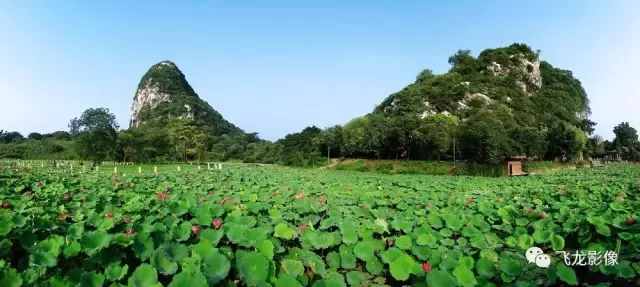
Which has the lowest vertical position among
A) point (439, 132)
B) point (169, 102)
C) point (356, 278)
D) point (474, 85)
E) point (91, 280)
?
point (356, 278)

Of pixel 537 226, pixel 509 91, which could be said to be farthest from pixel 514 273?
pixel 509 91

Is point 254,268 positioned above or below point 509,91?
below

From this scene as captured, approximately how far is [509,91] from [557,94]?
15.6m

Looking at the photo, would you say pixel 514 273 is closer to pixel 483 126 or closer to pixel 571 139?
pixel 483 126

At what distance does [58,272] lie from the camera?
2574 mm

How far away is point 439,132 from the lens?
43344mm

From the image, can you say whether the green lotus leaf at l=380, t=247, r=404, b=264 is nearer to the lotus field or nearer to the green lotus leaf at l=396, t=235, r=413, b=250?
the lotus field

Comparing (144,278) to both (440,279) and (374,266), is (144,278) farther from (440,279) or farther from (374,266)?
(440,279)

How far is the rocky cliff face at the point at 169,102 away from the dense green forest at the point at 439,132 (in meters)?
31.9

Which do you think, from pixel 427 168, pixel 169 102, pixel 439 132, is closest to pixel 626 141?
pixel 439 132

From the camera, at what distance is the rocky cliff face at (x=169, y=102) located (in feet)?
404

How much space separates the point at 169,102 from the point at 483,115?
359ft

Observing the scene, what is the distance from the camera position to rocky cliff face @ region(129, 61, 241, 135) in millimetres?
A: 123250
